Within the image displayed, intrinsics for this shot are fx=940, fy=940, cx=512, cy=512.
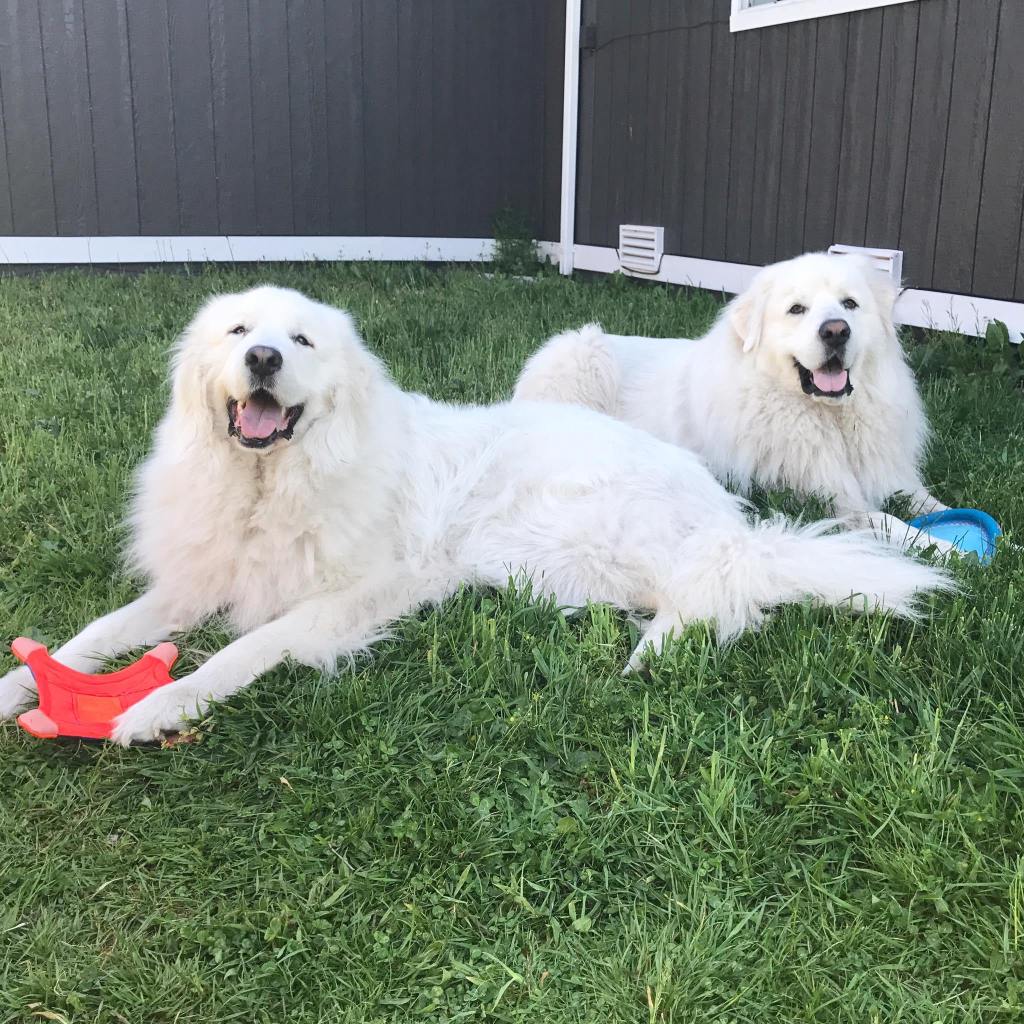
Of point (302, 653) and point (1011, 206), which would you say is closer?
point (302, 653)

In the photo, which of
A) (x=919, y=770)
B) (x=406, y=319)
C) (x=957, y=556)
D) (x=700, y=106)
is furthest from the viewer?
(x=700, y=106)

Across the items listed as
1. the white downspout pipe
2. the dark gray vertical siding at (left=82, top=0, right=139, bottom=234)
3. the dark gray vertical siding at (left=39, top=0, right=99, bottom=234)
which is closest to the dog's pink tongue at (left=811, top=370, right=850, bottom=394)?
the white downspout pipe

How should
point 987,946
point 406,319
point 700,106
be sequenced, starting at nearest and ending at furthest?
point 987,946
point 406,319
point 700,106

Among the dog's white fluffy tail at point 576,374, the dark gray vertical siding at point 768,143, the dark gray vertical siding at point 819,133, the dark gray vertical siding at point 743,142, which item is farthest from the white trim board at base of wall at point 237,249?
the dog's white fluffy tail at point 576,374

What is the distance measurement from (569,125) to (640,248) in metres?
1.84

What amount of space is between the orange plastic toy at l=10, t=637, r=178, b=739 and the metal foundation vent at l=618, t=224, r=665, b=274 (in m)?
6.74

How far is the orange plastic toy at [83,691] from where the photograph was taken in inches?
82.5

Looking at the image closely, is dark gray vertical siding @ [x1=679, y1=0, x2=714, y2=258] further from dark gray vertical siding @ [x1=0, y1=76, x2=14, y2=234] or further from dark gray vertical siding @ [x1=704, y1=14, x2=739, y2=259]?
dark gray vertical siding @ [x1=0, y1=76, x2=14, y2=234]

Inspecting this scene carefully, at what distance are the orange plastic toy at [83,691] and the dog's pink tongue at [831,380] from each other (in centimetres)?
253

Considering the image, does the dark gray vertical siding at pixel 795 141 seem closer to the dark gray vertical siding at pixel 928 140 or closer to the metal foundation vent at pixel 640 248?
the dark gray vertical siding at pixel 928 140

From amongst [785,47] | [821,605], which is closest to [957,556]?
[821,605]

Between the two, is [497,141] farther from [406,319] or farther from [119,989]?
[119,989]

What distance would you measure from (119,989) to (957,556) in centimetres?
239

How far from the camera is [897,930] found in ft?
5.21
